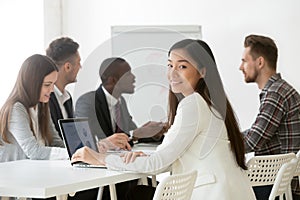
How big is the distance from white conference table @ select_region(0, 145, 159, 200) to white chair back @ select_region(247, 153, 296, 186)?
1.89 feet

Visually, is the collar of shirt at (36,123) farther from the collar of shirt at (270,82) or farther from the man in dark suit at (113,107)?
the collar of shirt at (270,82)

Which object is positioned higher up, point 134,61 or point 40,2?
point 40,2

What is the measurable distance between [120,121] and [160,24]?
2.26m

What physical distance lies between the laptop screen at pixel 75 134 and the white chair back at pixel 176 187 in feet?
2.20

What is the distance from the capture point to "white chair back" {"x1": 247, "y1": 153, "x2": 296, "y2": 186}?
2.78 metres

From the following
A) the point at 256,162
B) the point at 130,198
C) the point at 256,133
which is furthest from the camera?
the point at 256,133

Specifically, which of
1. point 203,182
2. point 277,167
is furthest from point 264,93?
point 203,182

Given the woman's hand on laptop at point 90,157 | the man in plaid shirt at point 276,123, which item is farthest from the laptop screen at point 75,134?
the man in plaid shirt at point 276,123

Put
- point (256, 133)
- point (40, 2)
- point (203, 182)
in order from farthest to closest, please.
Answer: point (40, 2)
point (256, 133)
point (203, 182)

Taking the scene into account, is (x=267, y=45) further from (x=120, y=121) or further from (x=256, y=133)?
(x=120, y=121)

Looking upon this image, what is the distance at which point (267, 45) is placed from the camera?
3.64 meters

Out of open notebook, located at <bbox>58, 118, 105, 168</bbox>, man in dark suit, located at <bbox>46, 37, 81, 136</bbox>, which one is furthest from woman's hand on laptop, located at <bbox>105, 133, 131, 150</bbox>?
man in dark suit, located at <bbox>46, 37, 81, 136</bbox>

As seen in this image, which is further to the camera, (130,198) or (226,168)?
(130,198)

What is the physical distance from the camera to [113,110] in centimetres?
357
